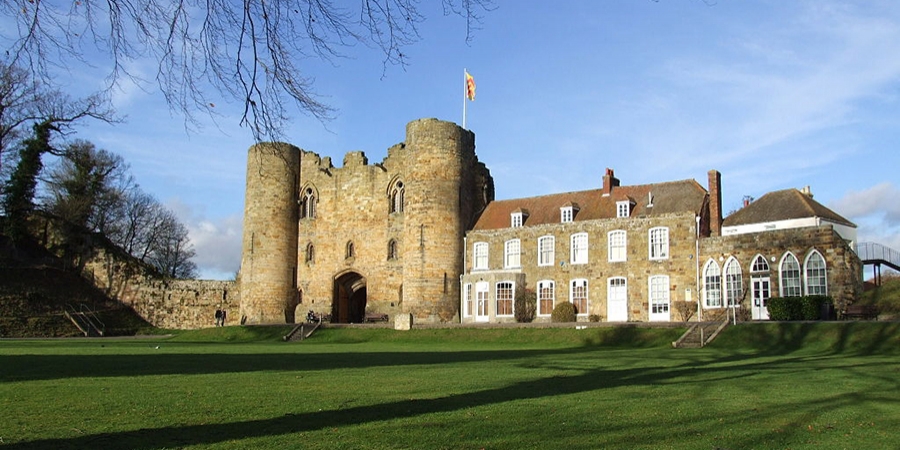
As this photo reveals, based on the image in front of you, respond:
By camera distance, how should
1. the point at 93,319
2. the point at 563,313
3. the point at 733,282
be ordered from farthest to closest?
the point at 93,319 < the point at 563,313 < the point at 733,282

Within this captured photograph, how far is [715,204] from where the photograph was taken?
34.5 m

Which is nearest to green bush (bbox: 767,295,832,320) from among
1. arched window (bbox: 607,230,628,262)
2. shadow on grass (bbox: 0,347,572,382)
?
arched window (bbox: 607,230,628,262)

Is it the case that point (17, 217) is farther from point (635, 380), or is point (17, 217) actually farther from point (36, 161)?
point (635, 380)

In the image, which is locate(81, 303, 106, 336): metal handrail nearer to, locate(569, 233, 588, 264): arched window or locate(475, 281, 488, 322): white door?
locate(475, 281, 488, 322): white door

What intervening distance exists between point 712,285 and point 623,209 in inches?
211

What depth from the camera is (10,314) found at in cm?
4012

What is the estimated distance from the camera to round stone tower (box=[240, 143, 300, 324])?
1652 inches

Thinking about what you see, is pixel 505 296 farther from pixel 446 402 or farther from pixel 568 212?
pixel 446 402

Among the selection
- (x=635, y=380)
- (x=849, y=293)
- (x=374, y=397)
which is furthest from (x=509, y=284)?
(x=374, y=397)

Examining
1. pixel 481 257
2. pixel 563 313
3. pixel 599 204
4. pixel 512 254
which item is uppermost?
pixel 599 204

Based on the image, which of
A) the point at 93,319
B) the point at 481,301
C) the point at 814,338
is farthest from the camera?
the point at 93,319

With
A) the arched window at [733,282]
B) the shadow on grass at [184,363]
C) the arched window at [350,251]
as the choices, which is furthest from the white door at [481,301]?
the shadow on grass at [184,363]

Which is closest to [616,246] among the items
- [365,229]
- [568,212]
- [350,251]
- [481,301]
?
[568,212]

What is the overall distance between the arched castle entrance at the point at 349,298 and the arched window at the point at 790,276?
20651 millimetres
